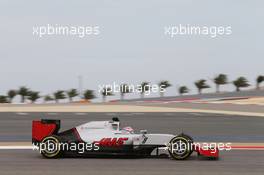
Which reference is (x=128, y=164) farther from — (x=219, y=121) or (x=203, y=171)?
(x=219, y=121)

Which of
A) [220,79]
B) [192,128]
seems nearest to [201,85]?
[220,79]

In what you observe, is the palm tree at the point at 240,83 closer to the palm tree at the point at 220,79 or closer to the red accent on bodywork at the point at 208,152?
the palm tree at the point at 220,79

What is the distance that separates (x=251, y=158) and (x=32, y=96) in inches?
1622

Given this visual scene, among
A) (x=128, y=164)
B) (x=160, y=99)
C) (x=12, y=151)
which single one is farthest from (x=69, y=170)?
(x=160, y=99)

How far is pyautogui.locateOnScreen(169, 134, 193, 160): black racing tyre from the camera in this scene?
11.1m

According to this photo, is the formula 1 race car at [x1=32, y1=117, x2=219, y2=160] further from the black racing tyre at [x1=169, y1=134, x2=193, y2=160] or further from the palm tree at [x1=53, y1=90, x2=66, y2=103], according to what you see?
the palm tree at [x1=53, y1=90, x2=66, y2=103]

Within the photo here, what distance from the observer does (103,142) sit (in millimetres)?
11422

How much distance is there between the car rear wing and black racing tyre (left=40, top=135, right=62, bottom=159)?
0.17 meters

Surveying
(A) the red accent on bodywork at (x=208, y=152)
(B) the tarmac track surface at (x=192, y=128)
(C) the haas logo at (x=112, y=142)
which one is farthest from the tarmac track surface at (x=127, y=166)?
(B) the tarmac track surface at (x=192, y=128)

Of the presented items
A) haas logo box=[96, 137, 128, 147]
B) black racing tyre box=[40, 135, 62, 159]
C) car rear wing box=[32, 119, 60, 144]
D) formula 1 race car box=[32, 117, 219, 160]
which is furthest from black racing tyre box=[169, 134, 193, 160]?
car rear wing box=[32, 119, 60, 144]

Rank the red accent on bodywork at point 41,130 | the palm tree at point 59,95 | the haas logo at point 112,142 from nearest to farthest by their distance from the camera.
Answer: the haas logo at point 112,142 → the red accent on bodywork at point 41,130 → the palm tree at point 59,95

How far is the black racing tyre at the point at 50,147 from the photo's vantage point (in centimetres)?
1134

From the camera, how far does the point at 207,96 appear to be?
153 feet

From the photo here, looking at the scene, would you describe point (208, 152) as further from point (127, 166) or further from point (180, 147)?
point (127, 166)
